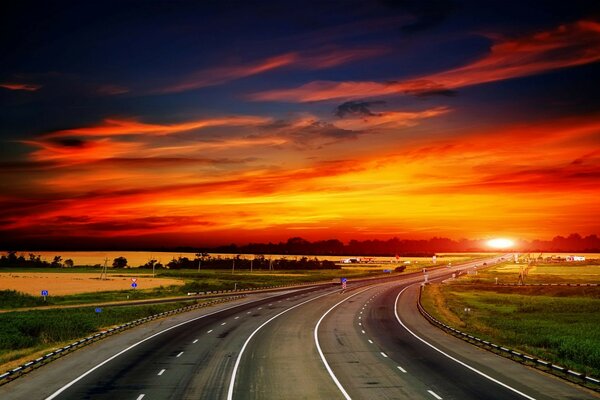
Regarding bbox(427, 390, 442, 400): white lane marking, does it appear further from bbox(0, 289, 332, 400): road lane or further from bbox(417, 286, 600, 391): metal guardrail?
bbox(0, 289, 332, 400): road lane

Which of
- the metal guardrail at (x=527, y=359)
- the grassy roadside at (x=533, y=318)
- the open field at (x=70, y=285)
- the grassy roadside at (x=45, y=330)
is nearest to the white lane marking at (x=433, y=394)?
the metal guardrail at (x=527, y=359)

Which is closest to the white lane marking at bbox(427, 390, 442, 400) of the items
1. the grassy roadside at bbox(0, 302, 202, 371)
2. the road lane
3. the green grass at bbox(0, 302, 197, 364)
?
the road lane

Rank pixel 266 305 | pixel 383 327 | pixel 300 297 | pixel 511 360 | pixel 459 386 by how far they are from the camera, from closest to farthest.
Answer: pixel 459 386
pixel 511 360
pixel 383 327
pixel 266 305
pixel 300 297

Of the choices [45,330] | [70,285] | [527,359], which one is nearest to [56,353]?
[45,330]

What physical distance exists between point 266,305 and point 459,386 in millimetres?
56655

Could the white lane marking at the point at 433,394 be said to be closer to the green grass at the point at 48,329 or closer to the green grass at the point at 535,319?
the green grass at the point at 535,319

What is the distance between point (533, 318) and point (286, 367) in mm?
49042

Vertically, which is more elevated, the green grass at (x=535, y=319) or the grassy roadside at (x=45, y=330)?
the grassy roadside at (x=45, y=330)

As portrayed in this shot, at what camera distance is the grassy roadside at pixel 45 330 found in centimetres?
4116

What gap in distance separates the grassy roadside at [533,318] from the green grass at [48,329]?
38547 millimetres

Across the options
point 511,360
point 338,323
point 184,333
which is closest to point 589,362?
point 511,360

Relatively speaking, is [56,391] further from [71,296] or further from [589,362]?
[71,296]

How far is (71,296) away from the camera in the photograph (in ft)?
332

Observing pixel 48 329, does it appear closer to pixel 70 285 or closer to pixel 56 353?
pixel 56 353
